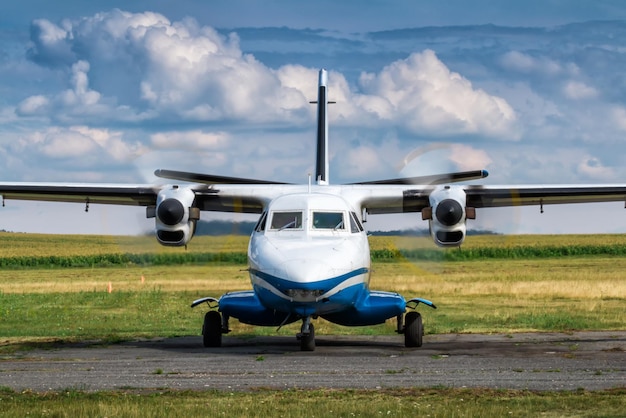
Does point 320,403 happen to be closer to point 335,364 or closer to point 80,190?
point 335,364

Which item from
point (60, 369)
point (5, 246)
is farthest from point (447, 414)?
point (5, 246)

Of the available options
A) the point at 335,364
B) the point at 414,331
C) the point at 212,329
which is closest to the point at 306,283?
the point at 335,364

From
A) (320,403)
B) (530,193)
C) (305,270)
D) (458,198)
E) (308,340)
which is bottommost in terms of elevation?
(320,403)

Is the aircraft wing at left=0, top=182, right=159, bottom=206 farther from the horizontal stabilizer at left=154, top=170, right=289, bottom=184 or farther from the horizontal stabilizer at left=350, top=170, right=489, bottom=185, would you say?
the horizontal stabilizer at left=350, top=170, right=489, bottom=185

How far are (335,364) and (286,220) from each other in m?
3.64

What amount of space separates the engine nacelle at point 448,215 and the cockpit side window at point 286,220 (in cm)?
354

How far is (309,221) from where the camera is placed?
62.2 feet

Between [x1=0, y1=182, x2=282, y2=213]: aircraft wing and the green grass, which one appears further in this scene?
[x1=0, y1=182, x2=282, y2=213]: aircraft wing

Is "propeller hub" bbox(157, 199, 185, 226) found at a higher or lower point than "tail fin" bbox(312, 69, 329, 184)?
lower

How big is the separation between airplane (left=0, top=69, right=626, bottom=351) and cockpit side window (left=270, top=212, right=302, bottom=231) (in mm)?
19

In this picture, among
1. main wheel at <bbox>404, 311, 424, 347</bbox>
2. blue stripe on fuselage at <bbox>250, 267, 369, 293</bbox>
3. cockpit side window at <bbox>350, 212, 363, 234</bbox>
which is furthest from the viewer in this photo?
main wheel at <bbox>404, 311, 424, 347</bbox>

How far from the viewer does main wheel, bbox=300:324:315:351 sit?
1883 cm

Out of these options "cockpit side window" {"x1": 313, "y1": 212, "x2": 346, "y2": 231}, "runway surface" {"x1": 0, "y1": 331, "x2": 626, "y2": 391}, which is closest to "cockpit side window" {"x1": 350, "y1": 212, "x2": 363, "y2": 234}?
"cockpit side window" {"x1": 313, "y1": 212, "x2": 346, "y2": 231}

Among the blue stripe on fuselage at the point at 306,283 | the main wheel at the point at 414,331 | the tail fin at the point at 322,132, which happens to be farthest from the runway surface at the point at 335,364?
the tail fin at the point at 322,132
